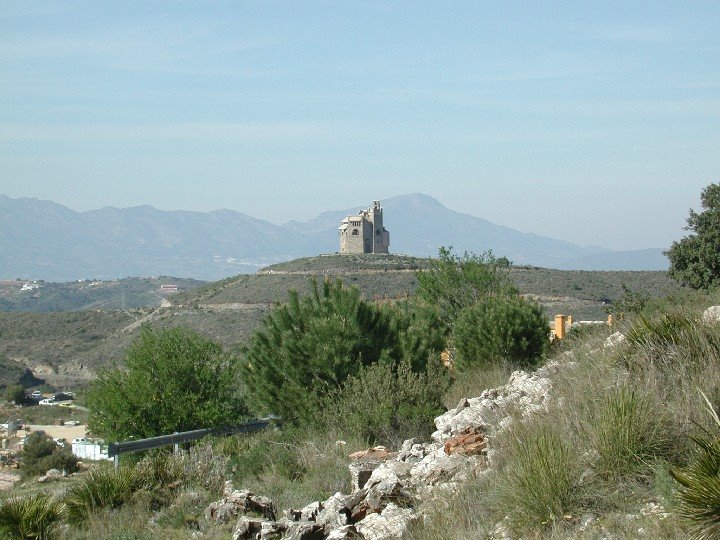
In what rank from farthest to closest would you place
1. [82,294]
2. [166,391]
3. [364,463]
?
[82,294]
[166,391]
[364,463]

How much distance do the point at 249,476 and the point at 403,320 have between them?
9.30 m

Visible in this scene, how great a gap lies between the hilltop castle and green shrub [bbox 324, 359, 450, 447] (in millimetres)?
96299

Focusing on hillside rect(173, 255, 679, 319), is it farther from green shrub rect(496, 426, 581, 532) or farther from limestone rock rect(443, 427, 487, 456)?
green shrub rect(496, 426, 581, 532)

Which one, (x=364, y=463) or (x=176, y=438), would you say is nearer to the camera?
(x=364, y=463)

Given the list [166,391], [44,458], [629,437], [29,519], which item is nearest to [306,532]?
[629,437]

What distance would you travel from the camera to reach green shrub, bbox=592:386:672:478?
6582mm

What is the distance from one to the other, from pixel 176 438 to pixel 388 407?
3.54 metres

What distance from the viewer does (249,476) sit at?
37.8 feet

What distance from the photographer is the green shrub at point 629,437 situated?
6.58m

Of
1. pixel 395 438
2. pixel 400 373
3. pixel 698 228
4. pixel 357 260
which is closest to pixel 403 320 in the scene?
pixel 400 373

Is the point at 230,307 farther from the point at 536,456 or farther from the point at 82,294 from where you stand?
the point at 82,294

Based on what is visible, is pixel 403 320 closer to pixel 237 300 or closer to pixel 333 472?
pixel 333 472

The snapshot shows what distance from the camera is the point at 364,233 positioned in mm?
112500

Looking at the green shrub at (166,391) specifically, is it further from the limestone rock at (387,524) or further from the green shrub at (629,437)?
the green shrub at (629,437)
